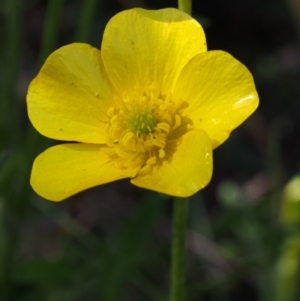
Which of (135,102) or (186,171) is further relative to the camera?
(135,102)

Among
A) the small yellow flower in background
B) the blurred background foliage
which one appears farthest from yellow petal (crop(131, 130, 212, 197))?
the blurred background foliage

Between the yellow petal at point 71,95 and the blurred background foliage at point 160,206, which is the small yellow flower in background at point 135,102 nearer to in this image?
the yellow petal at point 71,95

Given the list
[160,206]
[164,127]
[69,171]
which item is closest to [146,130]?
[164,127]

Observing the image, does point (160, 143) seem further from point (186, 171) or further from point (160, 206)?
point (160, 206)

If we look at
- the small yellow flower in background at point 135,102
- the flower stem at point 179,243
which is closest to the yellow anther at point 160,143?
the small yellow flower in background at point 135,102

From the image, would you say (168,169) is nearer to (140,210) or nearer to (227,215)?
(140,210)

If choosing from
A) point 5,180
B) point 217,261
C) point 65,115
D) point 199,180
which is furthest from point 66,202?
point 199,180
